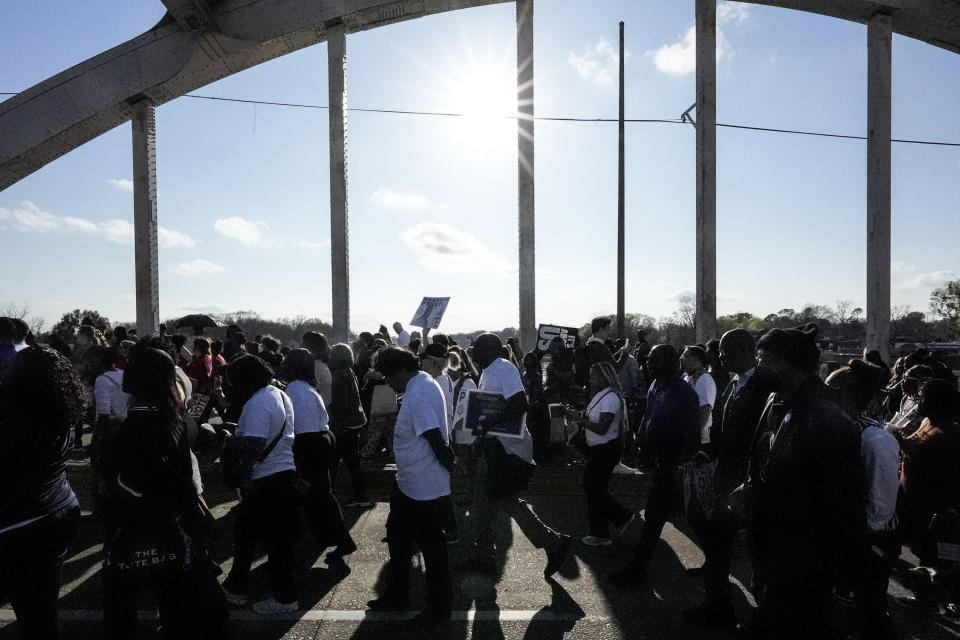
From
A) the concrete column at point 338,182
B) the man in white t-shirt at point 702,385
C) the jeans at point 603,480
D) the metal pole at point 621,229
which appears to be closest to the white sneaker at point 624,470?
the man in white t-shirt at point 702,385

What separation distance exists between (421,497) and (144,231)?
32.6ft

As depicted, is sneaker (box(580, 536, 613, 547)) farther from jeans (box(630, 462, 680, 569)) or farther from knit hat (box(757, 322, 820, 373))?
knit hat (box(757, 322, 820, 373))

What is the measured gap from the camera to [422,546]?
169 inches

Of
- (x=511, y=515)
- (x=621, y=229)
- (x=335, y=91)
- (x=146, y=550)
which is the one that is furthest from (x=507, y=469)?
(x=621, y=229)

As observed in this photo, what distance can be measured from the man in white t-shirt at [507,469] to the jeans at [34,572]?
2982 millimetres

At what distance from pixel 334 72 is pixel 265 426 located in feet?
29.2

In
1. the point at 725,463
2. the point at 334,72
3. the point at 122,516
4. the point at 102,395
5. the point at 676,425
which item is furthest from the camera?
the point at 334,72

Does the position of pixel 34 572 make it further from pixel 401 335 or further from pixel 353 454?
pixel 401 335

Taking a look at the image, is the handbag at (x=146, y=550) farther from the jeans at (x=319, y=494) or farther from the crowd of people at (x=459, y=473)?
the jeans at (x=319, y=494)

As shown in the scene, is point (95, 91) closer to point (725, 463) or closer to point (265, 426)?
point (265, 426)

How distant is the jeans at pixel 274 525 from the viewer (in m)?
4.45

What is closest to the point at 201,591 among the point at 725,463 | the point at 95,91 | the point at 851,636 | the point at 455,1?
the point at 725,463

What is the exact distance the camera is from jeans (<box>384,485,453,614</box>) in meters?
4.26

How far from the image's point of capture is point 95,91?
38.7 feet
